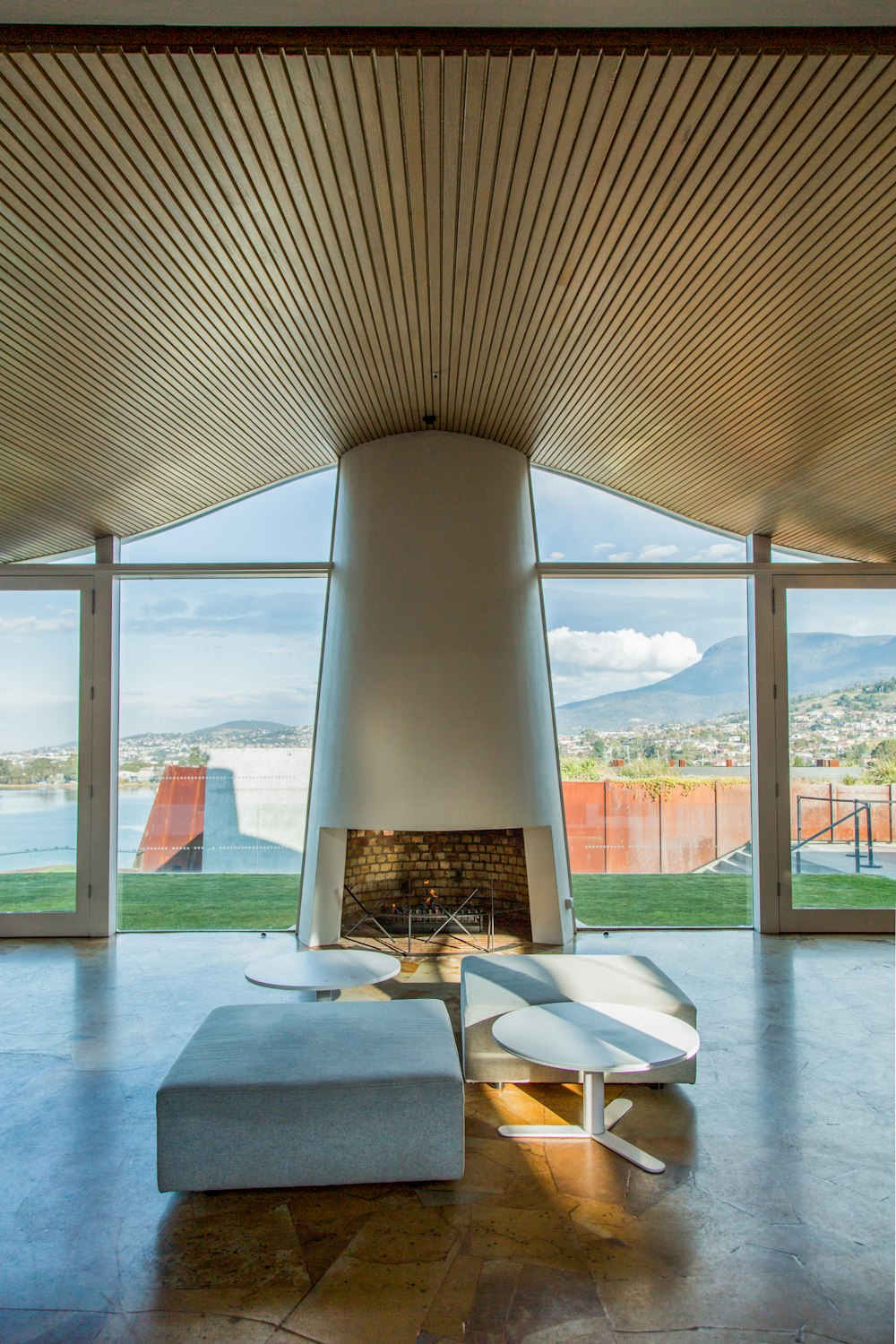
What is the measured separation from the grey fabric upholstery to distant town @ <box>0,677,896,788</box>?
10.8ft

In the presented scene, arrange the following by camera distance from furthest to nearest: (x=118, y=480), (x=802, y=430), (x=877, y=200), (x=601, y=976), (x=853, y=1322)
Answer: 1. (x=118, y=480)
2. (x=802, y=430)
3. (x=601, y=976)
4. (x=877, y=200)
5. (x=853, y=1322)

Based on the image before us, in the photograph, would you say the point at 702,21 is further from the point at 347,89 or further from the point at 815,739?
the point at 815,739

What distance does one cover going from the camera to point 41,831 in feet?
25.9

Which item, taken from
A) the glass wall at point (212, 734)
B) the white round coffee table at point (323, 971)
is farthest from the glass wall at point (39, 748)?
the white round coffee table at point (323, 971)

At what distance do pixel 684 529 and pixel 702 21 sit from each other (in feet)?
18.6

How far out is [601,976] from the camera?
4840 millimetres

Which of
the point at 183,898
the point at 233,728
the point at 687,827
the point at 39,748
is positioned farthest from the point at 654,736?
the point at 39,748

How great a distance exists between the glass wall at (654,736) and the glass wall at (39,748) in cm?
448

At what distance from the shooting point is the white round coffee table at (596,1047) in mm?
3484

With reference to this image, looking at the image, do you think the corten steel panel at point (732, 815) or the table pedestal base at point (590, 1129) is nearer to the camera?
the table pedestal base at point (590, 1129)

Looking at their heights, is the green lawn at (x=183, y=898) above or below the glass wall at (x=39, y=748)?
below

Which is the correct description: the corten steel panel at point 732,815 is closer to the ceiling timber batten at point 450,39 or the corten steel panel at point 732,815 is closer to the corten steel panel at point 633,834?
the corten steel panel at point 633,834

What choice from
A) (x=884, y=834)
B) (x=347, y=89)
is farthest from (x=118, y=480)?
(x=884, y=834)

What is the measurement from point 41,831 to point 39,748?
0.75 metres
